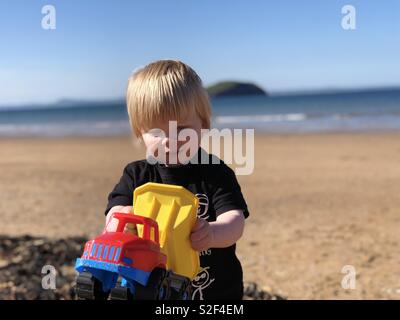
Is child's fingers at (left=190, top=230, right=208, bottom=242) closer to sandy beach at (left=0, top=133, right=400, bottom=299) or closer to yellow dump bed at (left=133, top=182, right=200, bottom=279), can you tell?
yellow dump bed at (left=133, top=182, right=200, bottom=279)

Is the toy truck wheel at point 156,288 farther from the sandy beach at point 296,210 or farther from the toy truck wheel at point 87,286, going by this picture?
the sandy beach at point 296,210

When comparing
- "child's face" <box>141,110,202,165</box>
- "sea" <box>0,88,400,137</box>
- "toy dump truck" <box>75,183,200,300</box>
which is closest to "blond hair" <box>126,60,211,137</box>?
"child's face" <box>141,110,202,165</box>

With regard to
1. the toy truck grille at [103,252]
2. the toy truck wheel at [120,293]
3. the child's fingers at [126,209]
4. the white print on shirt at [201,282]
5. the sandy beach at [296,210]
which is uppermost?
the toy truck grille at [103,252]

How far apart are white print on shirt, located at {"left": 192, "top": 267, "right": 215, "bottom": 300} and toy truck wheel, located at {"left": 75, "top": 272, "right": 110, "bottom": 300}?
29.2 inches

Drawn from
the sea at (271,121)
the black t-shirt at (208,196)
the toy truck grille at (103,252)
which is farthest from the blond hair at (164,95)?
the sea at (271,121)

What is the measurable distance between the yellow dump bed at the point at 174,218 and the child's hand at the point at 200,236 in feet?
0.05

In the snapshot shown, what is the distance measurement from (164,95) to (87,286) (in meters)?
0.69

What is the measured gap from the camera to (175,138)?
1812 mm

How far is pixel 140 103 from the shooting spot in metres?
1.81

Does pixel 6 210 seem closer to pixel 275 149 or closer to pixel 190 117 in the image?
pixel 190 117

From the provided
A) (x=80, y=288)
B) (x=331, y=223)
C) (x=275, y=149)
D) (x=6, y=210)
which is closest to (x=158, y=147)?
(x=80, y=288)

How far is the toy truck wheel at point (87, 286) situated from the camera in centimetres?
138

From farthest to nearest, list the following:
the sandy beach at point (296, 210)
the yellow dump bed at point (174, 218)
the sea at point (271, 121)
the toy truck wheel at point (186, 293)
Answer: the sea at point (271, 121) < the sandy beach at point (296, 210) < the yellow dump bed at point (174, 218) < the toy truck wheel at point (186, 293)

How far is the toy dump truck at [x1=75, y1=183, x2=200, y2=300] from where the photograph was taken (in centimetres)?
136
